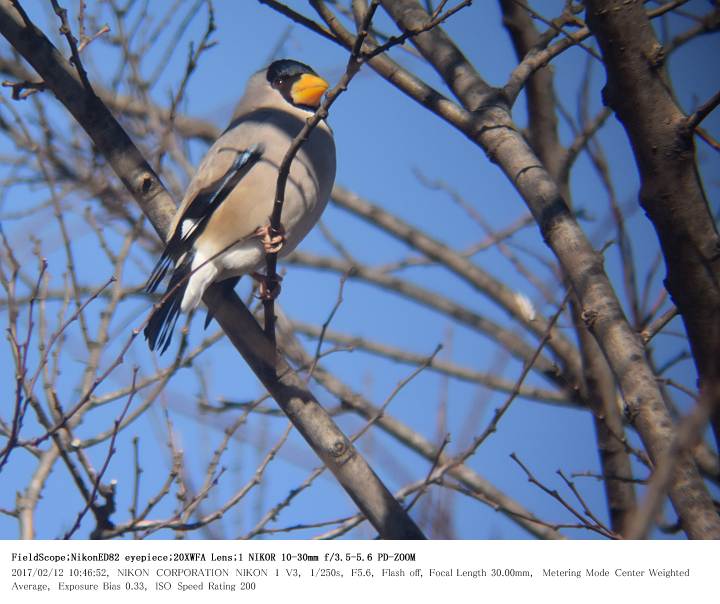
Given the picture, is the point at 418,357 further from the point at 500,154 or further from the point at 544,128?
the point at 500,154

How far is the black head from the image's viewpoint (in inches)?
191

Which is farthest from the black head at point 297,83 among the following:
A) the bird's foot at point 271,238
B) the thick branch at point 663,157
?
the thick branch at point 663,157

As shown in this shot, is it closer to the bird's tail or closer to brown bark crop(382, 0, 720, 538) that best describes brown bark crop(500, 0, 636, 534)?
brown bark crop(382, 0, 720, 538)

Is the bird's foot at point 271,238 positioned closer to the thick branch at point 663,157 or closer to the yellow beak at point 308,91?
the thick branch at point 663,157

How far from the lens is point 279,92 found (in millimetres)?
5012

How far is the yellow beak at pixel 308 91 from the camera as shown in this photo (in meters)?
4.84

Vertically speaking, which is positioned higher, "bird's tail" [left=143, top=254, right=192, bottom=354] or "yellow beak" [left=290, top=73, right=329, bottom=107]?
"yellow beak" [left=290, top=73, right=329, bottom=107]

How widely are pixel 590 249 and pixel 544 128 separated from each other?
1930 millimetres

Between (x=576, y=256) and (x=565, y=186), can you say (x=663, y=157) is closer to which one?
(x=576, y=256)

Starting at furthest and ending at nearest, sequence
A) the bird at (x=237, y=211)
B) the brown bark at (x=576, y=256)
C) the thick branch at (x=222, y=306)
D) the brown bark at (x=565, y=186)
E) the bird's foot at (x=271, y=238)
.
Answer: the brown bark at (x=565, y=186), the bird at (x=237, y=211), the bird's foot at (x=271, y=238), the thick branch at (x=222, y=306), the brown bark at (x=576, y=256)

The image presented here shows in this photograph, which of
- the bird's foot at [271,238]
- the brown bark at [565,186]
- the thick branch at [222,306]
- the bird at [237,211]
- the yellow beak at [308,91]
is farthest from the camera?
the yellow beak at [308,91]

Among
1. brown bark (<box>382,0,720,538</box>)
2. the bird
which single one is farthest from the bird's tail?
brown bark (<box>382,0,720,538</box>)

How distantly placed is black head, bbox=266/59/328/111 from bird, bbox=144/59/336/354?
2.18 ft
